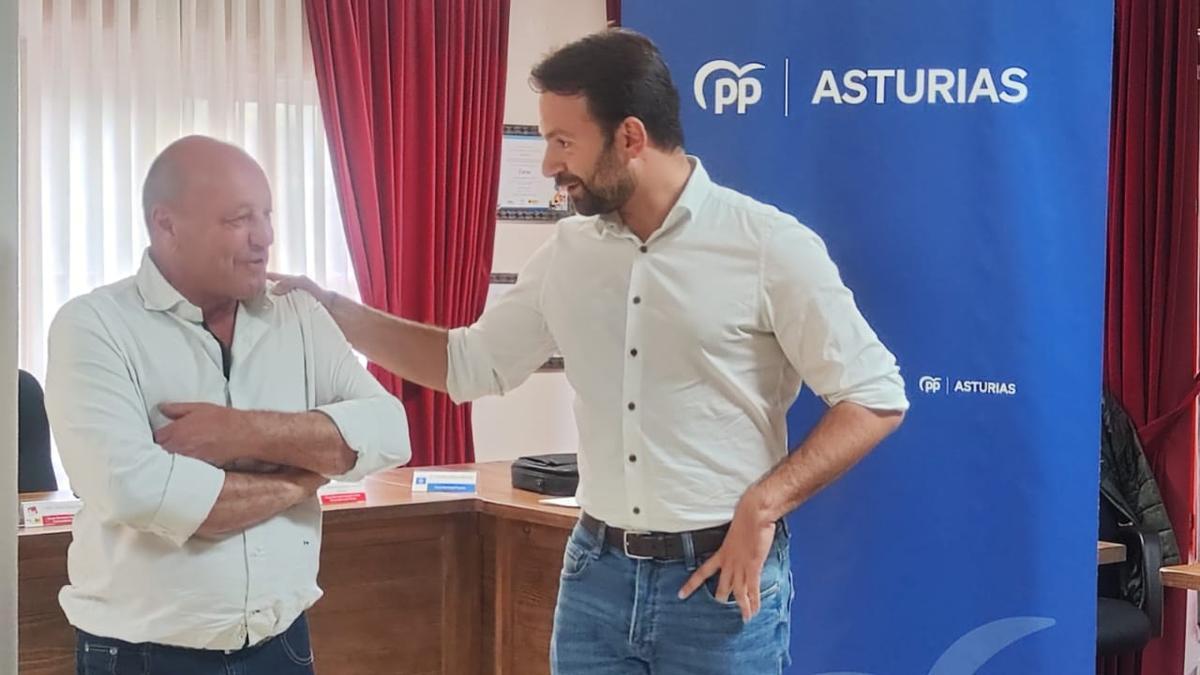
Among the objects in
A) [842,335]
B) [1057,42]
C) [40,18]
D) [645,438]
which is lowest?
[645,438]

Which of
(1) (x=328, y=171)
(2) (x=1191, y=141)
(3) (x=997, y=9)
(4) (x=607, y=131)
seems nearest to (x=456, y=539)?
(4) (x=607, y=131)

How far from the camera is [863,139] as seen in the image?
6.99ft

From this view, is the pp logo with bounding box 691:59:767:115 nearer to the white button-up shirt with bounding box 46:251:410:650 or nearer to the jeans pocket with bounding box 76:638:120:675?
the white button-up shirt with bounding box 46:251:410:650

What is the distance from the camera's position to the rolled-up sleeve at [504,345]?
2084 mm

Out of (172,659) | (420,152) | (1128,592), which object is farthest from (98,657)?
(420,152)

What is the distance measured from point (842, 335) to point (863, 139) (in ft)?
1.59

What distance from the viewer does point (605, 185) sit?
1.86m

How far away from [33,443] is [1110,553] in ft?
9.80

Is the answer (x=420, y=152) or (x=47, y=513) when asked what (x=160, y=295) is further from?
(x=420, y=152)

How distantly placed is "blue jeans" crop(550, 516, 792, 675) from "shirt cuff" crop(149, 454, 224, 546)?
0.55 m

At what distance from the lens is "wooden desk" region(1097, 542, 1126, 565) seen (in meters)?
3.75

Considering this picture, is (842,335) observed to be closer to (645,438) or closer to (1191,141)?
(645,438)

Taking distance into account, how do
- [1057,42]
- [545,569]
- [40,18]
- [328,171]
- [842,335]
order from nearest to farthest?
[842,335] < [1057,42] < [545,569] < [40,18] < [328,171]

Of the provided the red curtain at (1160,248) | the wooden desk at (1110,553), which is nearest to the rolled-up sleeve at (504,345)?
the wooden desk at (1110,553)
